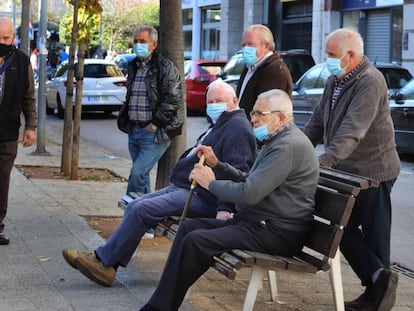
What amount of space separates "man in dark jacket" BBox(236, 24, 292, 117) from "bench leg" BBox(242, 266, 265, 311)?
2092 millimetres

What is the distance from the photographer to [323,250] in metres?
5.34

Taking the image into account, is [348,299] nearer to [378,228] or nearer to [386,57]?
[378,228]

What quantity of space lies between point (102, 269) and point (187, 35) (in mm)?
43493

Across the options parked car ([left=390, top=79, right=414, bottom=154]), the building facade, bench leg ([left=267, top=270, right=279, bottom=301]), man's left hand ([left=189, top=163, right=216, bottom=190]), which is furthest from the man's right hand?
the building facade

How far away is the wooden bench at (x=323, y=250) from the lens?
5.10 m

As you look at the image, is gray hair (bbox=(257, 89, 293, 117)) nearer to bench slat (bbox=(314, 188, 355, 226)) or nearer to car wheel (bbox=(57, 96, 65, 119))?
bench slat (bbox=(314, 188, 355, 226))

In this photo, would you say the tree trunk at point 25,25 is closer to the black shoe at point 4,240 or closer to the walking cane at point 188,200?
the black shoe at point 4,240

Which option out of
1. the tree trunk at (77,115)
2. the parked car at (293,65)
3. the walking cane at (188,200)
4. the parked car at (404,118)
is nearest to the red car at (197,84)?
the parked car at (293,65)

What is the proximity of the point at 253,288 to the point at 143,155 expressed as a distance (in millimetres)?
3046

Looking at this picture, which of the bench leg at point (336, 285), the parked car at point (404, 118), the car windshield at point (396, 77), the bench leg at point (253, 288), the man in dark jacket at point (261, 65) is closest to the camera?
the bench leg at point (253, 288)

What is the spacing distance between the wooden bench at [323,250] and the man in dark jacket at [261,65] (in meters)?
1.47

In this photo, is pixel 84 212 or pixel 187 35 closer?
pixel 84 212

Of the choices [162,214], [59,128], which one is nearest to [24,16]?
[59,128]

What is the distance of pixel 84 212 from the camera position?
917cm
